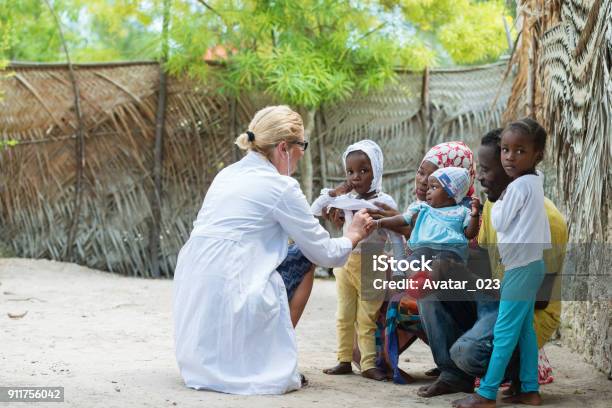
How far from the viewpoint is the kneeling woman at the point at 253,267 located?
4246 millimetres

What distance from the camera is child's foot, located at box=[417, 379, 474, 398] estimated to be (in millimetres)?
4254

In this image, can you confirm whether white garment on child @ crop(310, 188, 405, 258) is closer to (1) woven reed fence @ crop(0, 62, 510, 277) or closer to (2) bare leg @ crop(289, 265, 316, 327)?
(2) bare leg @ crop(289, 265, 316, 327)

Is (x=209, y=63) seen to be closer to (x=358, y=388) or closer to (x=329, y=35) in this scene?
(x=329, y=35)

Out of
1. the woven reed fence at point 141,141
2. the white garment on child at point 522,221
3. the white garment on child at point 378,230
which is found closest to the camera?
the white garment on child at point 522,221

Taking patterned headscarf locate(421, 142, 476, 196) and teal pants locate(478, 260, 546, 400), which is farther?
patterned headscarf locate(421, 142, 476, 196)

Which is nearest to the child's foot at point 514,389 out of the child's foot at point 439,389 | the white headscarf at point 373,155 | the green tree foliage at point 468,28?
the child's foot at point 439,389

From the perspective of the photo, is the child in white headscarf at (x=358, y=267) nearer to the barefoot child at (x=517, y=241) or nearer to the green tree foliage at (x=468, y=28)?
the barefoot child at (x=517, y=241)

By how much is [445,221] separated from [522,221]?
21.8 inches

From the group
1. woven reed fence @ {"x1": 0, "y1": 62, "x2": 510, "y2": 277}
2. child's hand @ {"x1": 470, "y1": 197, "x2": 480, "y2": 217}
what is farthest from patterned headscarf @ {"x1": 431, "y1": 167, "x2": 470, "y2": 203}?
woven reed fence @ {"x1": 0, "y1": 62, "x2": 510, "y2": 277}

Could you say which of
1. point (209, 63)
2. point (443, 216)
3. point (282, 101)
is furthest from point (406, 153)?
point (443, 216)

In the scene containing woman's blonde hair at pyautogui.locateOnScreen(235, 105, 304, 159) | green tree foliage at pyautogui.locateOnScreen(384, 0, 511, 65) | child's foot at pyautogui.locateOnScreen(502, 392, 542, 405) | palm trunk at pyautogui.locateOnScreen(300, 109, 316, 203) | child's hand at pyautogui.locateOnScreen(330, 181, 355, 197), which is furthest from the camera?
green tree foliage at pyautogui.locateOnScreen(384, 0, 511, 65)

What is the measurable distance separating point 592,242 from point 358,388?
166 centimetres

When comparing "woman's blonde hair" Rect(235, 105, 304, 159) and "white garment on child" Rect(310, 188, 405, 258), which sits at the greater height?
"woman's blonde hair" Rect(235, 105, 304, 159)

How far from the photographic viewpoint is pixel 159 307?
7.55m
